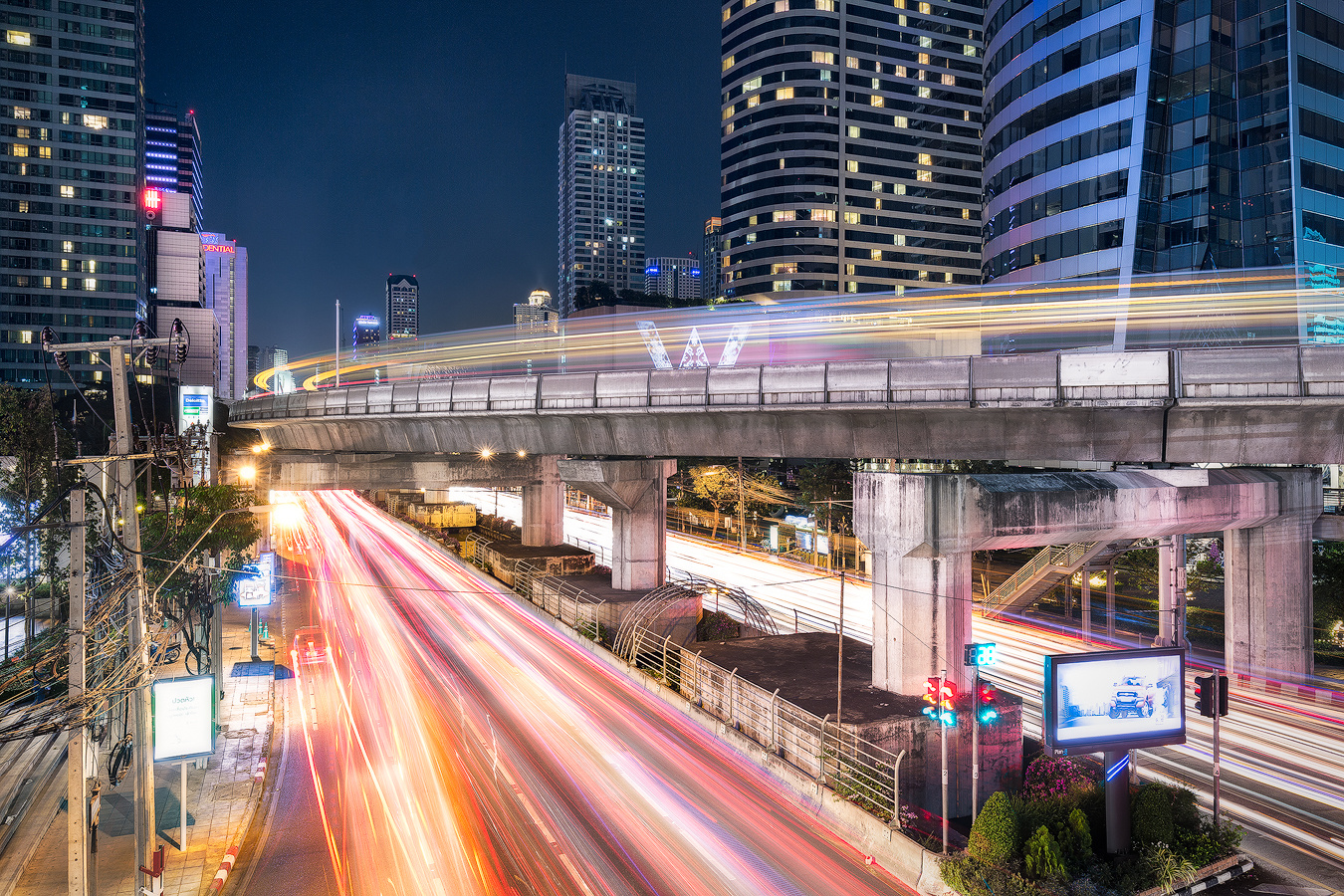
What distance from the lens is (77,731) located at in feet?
33.4

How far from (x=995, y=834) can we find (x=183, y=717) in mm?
13331

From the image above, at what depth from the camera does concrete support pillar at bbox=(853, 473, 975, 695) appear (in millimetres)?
17266

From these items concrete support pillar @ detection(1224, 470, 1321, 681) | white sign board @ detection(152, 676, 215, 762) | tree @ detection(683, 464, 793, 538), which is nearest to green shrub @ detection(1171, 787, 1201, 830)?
concrete support pillar @ detection(1224, 470, 1321, 681)

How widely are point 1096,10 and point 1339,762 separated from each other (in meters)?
54.2

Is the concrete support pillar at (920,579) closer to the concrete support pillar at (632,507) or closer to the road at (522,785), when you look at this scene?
the road at (522,785)

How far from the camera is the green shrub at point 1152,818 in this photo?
13.1m

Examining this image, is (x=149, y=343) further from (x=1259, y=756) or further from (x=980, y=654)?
(x=1259, y=756)

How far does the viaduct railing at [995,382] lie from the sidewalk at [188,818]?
497 inches

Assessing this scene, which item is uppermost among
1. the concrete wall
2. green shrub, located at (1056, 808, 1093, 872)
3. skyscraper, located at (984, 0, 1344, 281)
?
skyscraper, located at (984, 0, 1344, 281)

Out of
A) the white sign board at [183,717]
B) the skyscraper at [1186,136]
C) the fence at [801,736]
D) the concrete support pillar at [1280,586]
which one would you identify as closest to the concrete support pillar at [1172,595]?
the concrete support pillar at [1280,586]

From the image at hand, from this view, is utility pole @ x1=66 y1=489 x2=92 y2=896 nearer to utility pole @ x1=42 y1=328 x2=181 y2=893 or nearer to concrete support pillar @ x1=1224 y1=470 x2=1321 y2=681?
utility pole @ x1=42 y1=328 x2=181 y2=893

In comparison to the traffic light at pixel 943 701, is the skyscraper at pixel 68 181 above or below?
above

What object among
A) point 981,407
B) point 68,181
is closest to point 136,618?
point 981,407

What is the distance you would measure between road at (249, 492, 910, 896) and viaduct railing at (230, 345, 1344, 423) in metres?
8.24
